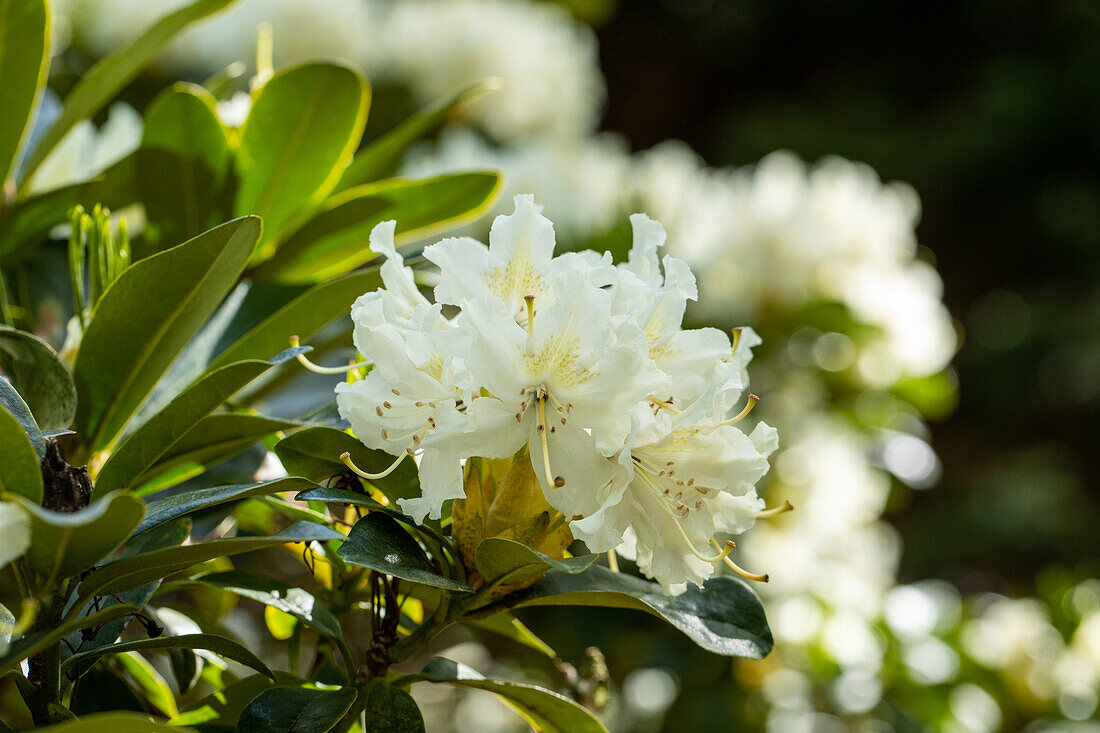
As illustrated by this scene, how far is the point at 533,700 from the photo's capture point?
39 centimetres

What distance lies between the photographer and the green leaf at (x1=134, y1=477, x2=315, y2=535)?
0.32 m

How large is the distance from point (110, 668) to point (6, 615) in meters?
0.14

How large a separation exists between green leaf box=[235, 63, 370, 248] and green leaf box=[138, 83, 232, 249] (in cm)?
2

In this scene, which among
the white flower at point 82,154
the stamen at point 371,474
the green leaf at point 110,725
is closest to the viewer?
the green leaf at point 110,725

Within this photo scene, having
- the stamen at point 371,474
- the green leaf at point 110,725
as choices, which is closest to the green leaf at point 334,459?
the stamen at point 371,474

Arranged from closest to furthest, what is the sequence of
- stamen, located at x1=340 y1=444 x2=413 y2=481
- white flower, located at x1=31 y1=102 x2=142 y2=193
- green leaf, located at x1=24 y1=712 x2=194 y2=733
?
1. green leaf, located at x1=24 y1=712 x2=194 y2=733
2. stamen, located at x1=340 y1=444 x2=413 y2=481
3. white flower, located at x1=31 y1=102 x2=142 y2=193

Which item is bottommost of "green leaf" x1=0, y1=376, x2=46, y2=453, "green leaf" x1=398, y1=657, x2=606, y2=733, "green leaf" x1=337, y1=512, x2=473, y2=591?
"green leaf" x1=398, y1=657, x2=606, y2=733

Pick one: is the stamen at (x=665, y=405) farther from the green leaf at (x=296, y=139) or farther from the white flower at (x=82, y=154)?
the white flower at (x=82, y=154)

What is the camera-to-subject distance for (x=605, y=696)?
514 mm

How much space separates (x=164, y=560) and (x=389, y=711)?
4.1 inches

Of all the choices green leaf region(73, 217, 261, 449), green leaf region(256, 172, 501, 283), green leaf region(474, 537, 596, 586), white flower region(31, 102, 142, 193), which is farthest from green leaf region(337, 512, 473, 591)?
white flower region(31, 102, 142, 193)

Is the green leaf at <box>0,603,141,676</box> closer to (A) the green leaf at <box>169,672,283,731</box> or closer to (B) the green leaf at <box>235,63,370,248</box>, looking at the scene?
(A) the green leaf at <box>169,672,283,731</box>

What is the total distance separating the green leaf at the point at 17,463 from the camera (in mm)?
287

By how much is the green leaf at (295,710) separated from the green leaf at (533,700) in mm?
34
